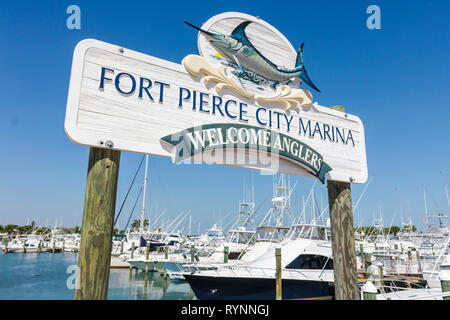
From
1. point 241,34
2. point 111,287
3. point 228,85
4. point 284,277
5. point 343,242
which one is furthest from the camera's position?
point 111,287

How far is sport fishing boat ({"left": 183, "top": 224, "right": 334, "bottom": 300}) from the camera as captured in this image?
12.8 metres

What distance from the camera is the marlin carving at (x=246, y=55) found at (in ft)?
12.3

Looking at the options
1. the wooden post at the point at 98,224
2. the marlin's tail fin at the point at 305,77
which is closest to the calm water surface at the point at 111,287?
the wooden post at the point at 98,224

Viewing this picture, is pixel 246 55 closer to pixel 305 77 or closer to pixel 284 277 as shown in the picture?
pixel 305 77

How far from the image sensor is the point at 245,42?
12.8 feet

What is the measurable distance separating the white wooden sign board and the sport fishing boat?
9.75 meters

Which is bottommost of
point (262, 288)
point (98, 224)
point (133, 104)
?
point (262, 288)

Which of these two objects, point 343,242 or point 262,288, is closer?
point 343,242

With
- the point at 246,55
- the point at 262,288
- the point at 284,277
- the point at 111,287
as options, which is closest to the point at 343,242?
the point at 246,55

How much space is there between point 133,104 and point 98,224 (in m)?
1.17

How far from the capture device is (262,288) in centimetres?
1281

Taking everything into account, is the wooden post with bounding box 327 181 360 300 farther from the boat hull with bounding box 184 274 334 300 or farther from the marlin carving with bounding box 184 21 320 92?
the boat hull with bounding box 184 274 334 300
